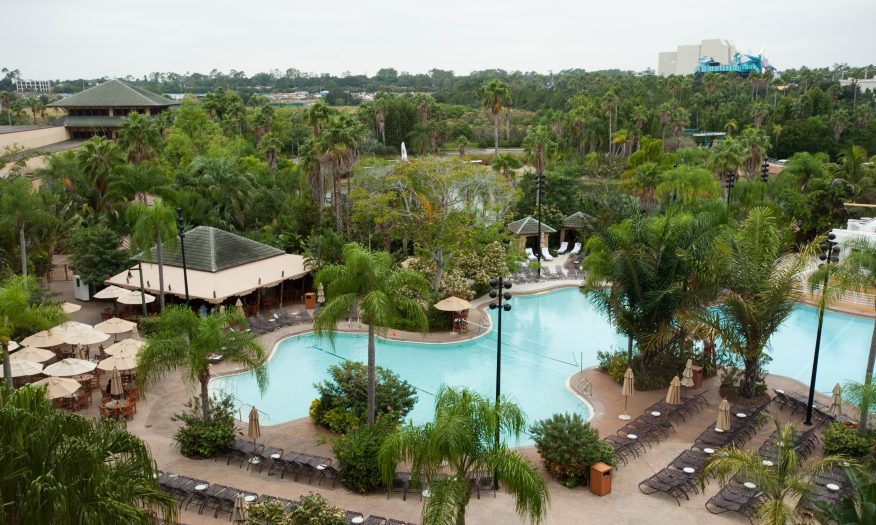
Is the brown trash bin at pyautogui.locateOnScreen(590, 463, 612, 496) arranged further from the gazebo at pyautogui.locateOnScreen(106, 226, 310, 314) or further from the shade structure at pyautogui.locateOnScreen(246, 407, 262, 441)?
the gazebo at pyautogui.locateOnScreen(106, 226, 310, 314)

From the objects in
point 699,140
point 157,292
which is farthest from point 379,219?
point 699,140

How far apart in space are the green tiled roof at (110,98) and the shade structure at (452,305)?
52.2 meters

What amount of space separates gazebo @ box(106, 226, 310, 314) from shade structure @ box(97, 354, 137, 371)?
595cm

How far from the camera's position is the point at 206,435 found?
17500 millimetres

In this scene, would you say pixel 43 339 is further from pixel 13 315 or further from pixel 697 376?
pixel 697 376

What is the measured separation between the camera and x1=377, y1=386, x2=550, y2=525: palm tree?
11.8 meters

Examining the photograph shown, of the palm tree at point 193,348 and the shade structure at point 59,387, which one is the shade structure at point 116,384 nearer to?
the shade structure at point 59,387

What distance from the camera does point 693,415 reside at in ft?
65.4

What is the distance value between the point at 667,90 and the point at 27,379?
86.9 meters

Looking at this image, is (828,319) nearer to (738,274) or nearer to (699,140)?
(738,274)

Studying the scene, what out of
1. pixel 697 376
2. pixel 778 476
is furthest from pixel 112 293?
pixel 778 476

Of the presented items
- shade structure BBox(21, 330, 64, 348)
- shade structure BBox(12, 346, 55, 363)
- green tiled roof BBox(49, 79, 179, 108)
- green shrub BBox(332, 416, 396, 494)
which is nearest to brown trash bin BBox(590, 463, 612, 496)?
green shrub BBox(332, 416, 396, 494)

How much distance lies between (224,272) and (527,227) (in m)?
16.8

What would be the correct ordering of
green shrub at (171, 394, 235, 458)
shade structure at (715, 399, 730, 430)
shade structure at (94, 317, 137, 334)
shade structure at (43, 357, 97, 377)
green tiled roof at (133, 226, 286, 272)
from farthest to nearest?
green tiled roof at (133, 226, 286, 272) < shade structure at (94, 317, 137, 334) < shade structure at (43, 357, 97, 377) < shade structure at (715, 399, 730, 430) < green shrub at (171, 394, 235, 458)
